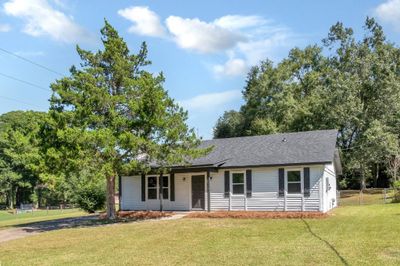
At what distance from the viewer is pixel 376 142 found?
37.8 m

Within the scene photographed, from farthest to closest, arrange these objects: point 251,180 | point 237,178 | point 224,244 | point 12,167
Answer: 1. point 12,167
2. point 237,178
3. point 251,180
4. point 224,244

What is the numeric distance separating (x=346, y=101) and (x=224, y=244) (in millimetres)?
30527

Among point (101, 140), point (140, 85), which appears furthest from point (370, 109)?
point (101, 140)

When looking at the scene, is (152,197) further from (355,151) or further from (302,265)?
(355,151)

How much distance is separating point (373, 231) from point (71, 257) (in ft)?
31.3

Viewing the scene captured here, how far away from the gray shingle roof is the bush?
6.50 m

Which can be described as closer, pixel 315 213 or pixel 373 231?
pixel 373 231

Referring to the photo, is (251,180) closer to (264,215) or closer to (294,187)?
(294,187)

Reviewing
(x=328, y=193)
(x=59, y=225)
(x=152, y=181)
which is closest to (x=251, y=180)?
(x=328, y=193)

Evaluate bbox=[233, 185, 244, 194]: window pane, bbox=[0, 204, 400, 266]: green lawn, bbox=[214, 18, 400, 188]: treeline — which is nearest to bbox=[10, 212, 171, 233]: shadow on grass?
bbox=[0, 204, 400, 266]: green lawn

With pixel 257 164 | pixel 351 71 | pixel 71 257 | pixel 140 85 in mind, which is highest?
pixel 351 71

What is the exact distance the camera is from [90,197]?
27812 millimetres

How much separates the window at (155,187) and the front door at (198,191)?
1818 mm

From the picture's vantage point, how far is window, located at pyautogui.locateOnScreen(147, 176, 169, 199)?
26842 millimetres
